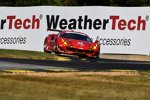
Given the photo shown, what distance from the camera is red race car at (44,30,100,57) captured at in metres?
23.2

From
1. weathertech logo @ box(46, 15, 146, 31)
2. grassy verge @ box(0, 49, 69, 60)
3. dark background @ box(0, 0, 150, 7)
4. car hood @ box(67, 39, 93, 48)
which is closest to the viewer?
car hood @ box(67, 39, 93, 48)

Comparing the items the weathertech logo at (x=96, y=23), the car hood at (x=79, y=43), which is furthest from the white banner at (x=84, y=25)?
the car hood at (x=79, y=43)

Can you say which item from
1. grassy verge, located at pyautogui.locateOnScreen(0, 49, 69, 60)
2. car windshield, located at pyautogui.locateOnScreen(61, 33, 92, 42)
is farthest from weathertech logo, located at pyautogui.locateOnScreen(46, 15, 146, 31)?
grassy verge, located at pyautogui.locateOnScreen(0, 49, 69, 60)

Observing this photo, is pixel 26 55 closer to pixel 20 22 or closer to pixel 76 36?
pixel 20 22

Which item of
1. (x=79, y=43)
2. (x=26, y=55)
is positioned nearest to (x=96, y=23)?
(x=79, y=43)

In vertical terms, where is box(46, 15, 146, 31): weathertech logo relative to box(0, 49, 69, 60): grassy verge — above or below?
above

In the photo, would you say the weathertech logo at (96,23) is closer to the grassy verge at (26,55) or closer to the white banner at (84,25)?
the white banner at (84,25)

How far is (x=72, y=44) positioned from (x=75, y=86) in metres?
10.1

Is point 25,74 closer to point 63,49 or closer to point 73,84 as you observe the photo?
point 73,84

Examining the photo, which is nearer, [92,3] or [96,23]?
[96,23]

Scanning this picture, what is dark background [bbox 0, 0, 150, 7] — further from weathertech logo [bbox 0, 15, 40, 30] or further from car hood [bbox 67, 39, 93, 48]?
car hood [bbox 67, 39, 93, 48]

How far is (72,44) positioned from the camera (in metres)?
23.1

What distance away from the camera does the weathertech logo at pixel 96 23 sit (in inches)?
969

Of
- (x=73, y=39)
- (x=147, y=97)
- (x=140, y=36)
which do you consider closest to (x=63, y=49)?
(x=73, y=39)
